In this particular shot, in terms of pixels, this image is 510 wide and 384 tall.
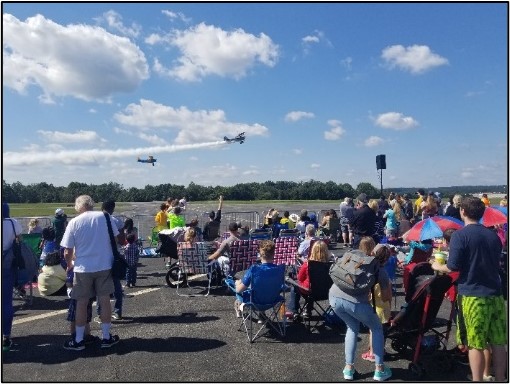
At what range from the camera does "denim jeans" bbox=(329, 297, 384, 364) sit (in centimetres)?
438

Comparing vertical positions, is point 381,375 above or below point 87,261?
below

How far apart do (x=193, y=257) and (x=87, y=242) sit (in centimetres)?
307

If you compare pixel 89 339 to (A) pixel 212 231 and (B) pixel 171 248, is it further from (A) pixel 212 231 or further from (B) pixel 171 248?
(A) pixel 212 231

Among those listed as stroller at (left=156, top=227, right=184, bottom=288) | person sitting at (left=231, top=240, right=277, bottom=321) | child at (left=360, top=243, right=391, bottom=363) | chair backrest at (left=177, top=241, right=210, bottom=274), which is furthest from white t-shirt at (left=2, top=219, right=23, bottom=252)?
child at (left=360, top=243, right=391, bottom=363)

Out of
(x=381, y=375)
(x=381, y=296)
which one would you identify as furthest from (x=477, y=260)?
(x=381, y=375)

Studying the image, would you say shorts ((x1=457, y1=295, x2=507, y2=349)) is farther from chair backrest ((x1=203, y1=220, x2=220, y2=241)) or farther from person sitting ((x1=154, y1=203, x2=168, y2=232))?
person sitting ((x1=154, y1=203, x2=168, y2=232))

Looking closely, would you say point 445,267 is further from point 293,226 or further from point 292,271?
point 293,226

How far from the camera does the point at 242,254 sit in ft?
26.0

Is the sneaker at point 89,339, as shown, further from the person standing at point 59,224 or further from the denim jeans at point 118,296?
the person standing at point 59,224

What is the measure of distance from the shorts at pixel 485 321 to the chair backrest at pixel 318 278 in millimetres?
2208

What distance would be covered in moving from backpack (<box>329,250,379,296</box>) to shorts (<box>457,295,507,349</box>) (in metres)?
0.87

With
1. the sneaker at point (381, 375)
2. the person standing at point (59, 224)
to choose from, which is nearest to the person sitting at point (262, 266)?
the sneaker at point (381, 375)

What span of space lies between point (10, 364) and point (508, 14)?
7.24 m

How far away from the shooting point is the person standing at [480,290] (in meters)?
3.89
